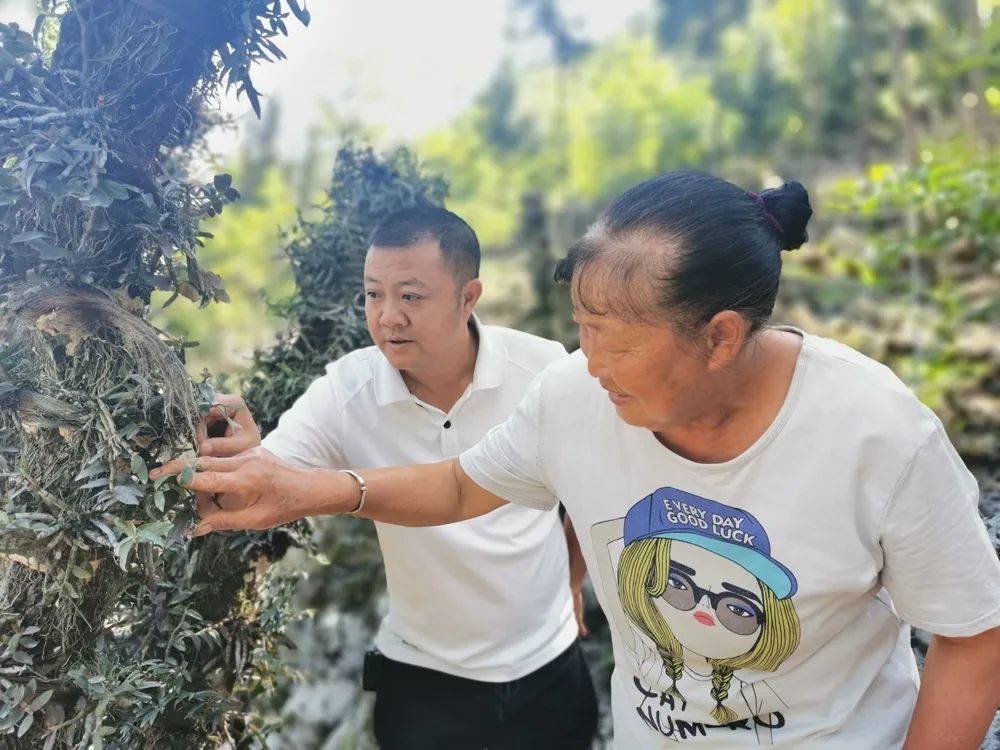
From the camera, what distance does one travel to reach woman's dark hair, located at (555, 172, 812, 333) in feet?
4.33

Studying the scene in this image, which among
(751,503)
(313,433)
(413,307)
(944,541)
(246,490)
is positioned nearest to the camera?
(944,541)

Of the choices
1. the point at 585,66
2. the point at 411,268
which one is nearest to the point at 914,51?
the point at 585,66

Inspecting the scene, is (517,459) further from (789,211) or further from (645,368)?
(789,211)

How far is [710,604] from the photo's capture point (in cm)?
145

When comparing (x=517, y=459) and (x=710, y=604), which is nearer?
(x=710, y=604)

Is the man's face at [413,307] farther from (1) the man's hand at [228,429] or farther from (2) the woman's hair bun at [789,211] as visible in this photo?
(2) the woman's hair bun at [789,211]

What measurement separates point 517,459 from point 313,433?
2.14 ft

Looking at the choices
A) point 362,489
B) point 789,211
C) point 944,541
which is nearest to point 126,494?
point 362,489

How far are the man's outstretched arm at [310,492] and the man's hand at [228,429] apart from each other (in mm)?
31

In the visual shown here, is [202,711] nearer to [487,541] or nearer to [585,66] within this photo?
[487,541]

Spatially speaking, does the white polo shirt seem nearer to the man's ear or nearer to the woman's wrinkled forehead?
the man's ear

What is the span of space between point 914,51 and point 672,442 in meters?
20.0

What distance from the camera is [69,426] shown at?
1379 mm

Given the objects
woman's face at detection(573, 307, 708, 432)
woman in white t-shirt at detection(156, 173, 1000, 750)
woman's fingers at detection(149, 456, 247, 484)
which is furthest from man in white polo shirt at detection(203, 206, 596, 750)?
woman's face at detection(573, 307, 708, 432)
